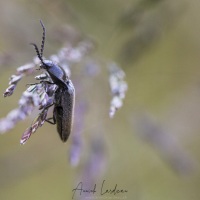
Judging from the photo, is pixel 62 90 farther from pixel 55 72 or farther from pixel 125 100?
pixel 125 100

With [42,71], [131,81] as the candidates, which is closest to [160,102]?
[131,81]

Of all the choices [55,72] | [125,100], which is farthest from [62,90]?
[125,100]

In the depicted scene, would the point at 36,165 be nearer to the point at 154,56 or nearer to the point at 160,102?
the point at 160,102

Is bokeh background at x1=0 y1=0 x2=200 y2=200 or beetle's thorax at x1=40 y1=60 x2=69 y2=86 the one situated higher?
bokeh background at x1=0 y1=0 x2=200 y2=200

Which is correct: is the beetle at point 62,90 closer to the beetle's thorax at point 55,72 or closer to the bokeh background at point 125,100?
the beetle's thorax at point 55,72

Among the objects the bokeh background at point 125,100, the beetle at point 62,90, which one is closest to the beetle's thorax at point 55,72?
the beetle at point 62,90

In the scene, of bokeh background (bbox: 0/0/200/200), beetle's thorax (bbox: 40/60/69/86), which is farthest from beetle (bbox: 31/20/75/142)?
bokeh background (bbox: 0/0/200/200)

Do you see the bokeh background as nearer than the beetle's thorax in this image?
No

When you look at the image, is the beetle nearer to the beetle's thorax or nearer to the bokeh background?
the beetle's thorax

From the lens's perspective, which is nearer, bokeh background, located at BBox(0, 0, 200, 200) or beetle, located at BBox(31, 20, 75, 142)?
beetle, located at BBox(31, 20, 75, 142)
